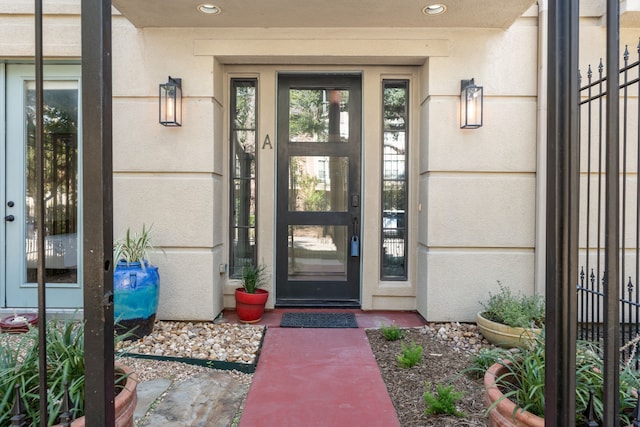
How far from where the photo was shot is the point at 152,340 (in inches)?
121

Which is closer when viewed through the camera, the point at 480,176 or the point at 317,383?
the point at 317,383

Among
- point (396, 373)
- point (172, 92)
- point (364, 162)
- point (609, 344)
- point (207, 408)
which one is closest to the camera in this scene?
point (609, 344)

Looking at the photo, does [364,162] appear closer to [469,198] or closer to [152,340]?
[469,198]

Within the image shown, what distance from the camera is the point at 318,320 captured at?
3.60 metres

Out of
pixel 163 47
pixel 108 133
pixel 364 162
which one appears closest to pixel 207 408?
pixel 108 133

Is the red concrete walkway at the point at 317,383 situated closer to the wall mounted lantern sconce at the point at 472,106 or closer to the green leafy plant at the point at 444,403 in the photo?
the green leafy plant at the point at 444,403

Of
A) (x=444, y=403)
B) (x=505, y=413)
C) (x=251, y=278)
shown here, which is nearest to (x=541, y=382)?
(x=505, y=413)

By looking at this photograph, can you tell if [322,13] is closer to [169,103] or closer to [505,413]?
[169,103]

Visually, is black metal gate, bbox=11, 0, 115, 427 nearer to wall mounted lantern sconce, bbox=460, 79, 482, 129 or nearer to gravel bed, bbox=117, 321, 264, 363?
gravel bed, bbox=117, 321, 264, 363

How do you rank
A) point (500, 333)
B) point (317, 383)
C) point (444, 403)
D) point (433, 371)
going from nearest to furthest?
1. point (444, 403)
2. point (317, 383)
3. point (433, 371)
4. point (500, 333)

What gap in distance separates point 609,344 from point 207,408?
1.99m

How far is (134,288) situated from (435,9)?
11.0 feet

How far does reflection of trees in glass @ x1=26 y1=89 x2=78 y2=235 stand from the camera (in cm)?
365

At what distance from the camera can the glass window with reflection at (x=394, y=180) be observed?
3918mm
